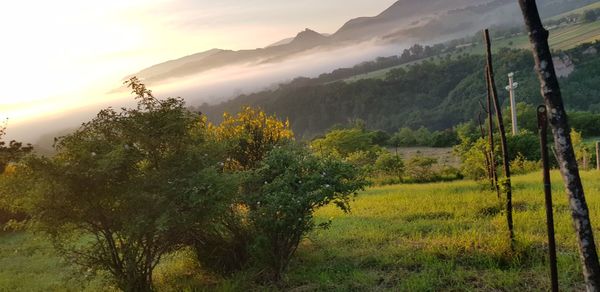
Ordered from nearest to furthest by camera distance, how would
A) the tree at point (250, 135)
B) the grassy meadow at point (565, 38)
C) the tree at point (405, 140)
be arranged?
the tree at point (250, 135) < the tree at point (405, 140) < the grassy meadow at point (565, 38)

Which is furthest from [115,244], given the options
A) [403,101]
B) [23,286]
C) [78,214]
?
[403,101]

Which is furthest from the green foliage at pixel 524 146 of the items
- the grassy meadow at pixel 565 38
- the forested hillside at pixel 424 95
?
the grassy meadow at pixel 565 38

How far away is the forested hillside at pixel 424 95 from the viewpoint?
4210 inches

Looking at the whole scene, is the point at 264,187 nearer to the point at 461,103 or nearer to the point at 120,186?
the point at 120,186

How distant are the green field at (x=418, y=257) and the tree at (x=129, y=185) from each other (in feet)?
3.11

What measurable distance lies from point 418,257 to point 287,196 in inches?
95.9

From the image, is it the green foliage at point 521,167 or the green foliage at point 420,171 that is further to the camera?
the green foliage at point 420,171

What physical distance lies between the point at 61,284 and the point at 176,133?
15.8ft

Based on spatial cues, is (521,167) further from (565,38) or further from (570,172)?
(565,38)

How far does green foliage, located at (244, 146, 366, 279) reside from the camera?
7.71 metres

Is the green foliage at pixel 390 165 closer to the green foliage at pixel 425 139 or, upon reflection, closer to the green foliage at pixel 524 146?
the green foliage at pixel 524 146

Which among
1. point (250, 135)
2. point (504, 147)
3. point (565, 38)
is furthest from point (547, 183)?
point (565, 38)

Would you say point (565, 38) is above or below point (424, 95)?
above

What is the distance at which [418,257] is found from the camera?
8.06 metres
